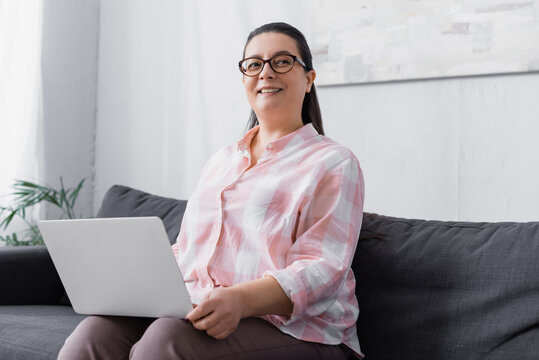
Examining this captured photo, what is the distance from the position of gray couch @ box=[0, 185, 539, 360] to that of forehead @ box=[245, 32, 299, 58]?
504 mm

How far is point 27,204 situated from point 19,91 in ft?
1.71

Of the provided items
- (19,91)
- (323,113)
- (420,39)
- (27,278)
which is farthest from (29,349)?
(19,91)

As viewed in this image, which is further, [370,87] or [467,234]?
[370,87]

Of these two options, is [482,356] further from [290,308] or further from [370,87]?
[370,87]

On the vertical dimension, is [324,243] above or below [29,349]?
above

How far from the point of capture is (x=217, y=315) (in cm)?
120

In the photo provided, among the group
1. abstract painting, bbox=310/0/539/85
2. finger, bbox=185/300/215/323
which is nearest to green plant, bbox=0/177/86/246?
abstract painting, bbox=310/0/539/85

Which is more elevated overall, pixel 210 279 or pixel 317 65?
pixel 317 65

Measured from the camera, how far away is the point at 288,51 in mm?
1689

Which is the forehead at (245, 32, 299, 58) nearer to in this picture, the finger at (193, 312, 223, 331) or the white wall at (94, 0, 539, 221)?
the white wall at (94, 0, 539, 221)

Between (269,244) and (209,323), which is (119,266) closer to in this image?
(209,323)

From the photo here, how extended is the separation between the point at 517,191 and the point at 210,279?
1008 mm

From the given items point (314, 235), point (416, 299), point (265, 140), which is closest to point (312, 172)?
point (314, 235)

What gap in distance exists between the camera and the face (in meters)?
1.68
